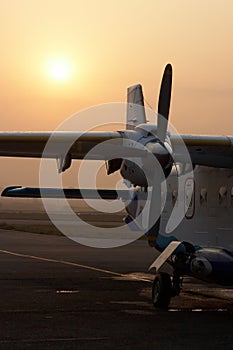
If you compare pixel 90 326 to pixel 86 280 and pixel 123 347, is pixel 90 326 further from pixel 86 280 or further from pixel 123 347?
pixel 86 280

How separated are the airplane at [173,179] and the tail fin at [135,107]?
8.31 feet

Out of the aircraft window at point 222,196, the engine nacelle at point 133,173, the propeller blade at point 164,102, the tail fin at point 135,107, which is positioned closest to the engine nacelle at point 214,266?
the aircraft window at point 222,196

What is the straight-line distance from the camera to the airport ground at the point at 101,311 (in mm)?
8922

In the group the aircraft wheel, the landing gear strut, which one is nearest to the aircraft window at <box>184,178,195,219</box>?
the landing gear strut

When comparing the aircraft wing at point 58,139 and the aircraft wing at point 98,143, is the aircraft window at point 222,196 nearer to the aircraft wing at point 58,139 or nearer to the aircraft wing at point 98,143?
the aircraft wing at point 98,143

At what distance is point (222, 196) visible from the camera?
39.9 feet

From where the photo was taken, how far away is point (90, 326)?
9.91 meters

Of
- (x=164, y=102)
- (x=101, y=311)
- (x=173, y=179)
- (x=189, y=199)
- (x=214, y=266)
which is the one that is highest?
(x=164, y=102)

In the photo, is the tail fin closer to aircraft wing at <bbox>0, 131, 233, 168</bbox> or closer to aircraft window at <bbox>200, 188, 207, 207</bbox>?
aircraft wing at <bbox>0, 131, 233, 168</bbox>

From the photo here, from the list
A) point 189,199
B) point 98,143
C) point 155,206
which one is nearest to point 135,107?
point 98,143

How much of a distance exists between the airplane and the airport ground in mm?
776

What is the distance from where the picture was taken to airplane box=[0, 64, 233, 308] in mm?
11609

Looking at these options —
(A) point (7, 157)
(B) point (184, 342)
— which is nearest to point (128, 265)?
(A) point (7, 157)

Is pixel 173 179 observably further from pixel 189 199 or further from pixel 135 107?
pixel 135 107
